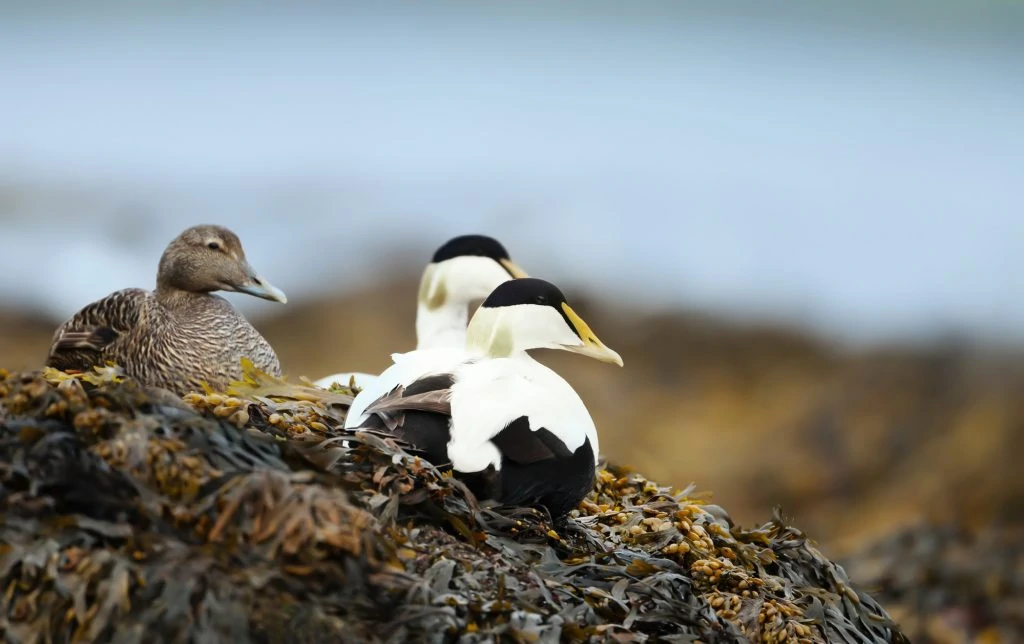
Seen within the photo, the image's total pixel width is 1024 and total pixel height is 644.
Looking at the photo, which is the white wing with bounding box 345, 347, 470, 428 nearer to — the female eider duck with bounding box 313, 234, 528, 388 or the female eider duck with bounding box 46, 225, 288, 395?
the female eider duck with bounding box 46, 225, 288, 395

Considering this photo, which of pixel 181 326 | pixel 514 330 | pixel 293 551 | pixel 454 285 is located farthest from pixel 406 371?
pixel 454 285

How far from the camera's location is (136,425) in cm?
307

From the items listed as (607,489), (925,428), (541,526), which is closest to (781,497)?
(925,428)

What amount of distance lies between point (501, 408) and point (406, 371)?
391 millimetres

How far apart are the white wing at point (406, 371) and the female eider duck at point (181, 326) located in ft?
3.01

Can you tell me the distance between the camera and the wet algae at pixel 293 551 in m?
2.76

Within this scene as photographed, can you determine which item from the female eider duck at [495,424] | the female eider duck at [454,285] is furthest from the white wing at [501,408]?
the female eider duck at [454,285]

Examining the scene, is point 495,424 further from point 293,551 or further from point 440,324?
point 440,324

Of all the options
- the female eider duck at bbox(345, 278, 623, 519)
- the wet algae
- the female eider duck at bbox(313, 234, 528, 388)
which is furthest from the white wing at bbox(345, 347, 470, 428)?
the female eider duck at bbox(313, 234, 528, 388)

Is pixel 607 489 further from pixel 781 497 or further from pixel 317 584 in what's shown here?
pixel 781 497

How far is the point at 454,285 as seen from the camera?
19.6 feet

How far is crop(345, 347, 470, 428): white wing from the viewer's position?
3.67m

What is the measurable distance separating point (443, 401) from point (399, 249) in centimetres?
802

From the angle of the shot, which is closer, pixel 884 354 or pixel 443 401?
pixel 443 401
